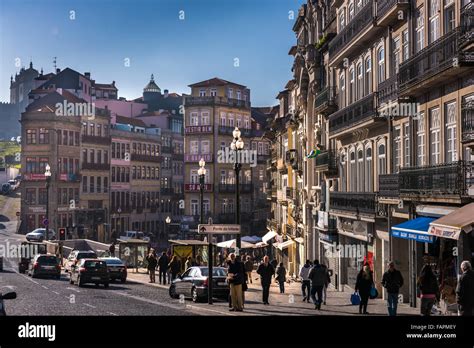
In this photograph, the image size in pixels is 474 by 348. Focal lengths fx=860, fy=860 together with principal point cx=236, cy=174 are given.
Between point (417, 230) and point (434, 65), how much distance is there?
4.67m

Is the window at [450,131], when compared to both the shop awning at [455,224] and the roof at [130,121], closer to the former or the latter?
the shop awning at [455,224]

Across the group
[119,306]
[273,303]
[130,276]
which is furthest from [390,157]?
[130,276]

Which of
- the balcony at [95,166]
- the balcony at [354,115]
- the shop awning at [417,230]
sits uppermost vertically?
the balcony at [95,166]

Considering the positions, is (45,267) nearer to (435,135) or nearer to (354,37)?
(354,37)

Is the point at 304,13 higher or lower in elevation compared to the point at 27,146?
higher

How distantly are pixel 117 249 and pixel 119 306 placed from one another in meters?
32.0

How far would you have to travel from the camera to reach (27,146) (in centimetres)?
9000

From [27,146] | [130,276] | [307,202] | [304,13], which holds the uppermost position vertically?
[304,13]

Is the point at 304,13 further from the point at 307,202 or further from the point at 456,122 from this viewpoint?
the point at 456,122

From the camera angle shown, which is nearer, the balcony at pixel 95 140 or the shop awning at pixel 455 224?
the shop awning at pixel 455 224

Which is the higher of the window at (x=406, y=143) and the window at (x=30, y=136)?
the window at (x=30, y=136)

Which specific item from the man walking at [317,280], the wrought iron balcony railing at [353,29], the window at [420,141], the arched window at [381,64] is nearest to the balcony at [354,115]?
the arched window at [381,64]

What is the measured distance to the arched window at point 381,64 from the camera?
3228 centimetres

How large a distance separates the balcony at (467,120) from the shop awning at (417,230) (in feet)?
8.78
